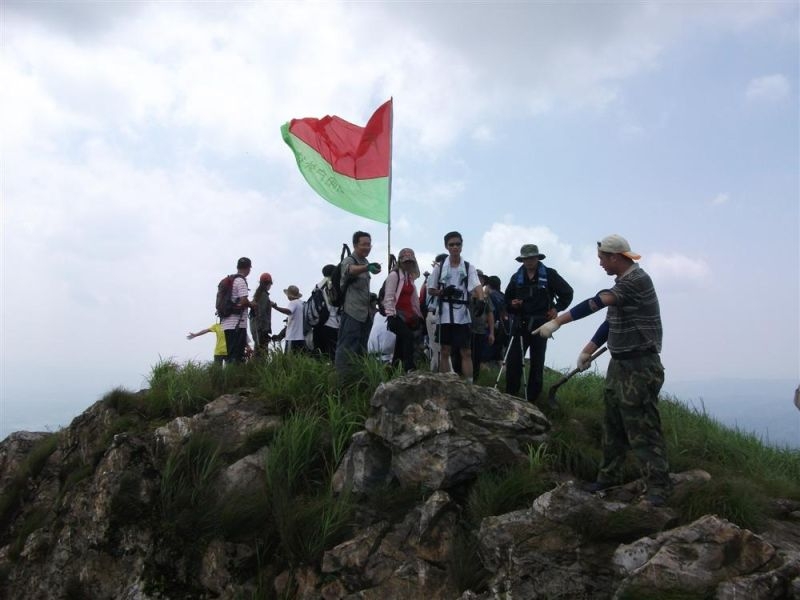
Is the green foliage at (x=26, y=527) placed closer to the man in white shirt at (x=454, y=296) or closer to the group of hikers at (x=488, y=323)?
the group of hikers at (x=488, y=323)

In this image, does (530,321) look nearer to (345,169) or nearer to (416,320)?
(416,320)

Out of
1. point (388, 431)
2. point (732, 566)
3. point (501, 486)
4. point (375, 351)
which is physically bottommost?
point (732, 566)

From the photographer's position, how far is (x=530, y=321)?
8.45 metres

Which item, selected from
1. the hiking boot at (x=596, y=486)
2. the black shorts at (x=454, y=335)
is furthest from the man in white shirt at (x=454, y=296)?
the hiking boot at (x=596, y=486)

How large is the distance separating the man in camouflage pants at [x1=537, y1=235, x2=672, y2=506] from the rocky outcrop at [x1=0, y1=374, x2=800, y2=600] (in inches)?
18.2

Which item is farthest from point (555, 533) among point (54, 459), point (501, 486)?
point (54, 459)

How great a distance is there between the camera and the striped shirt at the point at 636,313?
6.03 m

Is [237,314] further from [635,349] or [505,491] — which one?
[635,349]

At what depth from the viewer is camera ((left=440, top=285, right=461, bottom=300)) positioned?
28.5 ft

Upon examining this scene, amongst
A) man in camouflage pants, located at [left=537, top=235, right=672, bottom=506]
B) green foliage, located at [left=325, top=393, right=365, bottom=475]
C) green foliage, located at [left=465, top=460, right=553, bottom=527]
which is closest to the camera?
man in camouflage pants, located at [left=537, top=235, right=672, bottom=506]

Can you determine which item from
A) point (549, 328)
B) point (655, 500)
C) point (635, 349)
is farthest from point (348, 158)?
point (655, 500)

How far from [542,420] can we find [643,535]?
2037 millimetres

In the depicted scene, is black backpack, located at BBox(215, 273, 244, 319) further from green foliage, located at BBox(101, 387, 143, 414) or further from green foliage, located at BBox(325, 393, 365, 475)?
green foliage, located at BBox(325, 393, 365, 475)

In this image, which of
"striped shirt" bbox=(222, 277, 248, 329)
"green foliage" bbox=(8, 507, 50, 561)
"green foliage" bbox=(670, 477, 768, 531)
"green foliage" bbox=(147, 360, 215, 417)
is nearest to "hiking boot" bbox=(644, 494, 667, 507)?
"green foliage" bbox=(670, 477, 768, 531)
